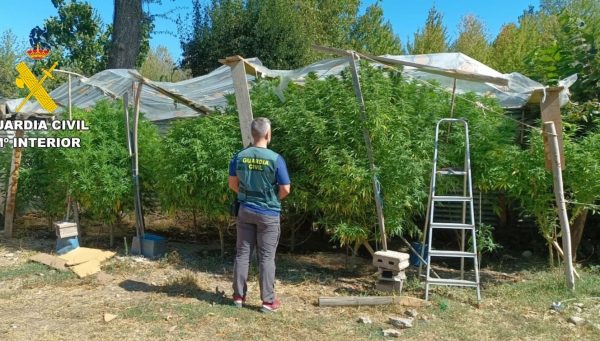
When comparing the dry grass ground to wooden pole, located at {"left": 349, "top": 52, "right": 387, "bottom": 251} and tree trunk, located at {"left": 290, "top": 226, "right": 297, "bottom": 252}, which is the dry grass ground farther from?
wooden pole, located at {"left": 349, "top": 52, "right": 387, "bottom": 251}

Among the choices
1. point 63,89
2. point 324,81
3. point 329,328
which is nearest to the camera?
point 329,328

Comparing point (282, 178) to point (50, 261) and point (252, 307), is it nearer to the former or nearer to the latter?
point (252, 307)

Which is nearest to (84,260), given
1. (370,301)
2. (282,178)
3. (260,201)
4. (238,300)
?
(238,300)

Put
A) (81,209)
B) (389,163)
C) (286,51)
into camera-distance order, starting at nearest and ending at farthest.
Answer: (389,163)
(81,209)
(286,51)

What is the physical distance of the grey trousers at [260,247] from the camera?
4.82 meters

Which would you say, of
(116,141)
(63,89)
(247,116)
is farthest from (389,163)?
(63,89)

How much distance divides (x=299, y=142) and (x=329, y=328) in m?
2.13

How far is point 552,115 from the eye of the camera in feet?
17.6

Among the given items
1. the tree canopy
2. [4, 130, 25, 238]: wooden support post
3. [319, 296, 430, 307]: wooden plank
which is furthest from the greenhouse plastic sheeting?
the tree canopy

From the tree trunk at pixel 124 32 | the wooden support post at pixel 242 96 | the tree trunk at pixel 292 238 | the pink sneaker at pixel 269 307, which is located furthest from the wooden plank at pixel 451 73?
the tree trunk at pixel 124 32

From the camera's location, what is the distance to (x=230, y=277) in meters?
6.16

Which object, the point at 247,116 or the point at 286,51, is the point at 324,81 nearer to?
the point at 247,116

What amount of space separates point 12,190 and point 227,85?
3739 mm

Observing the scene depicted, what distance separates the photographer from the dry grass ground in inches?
173
